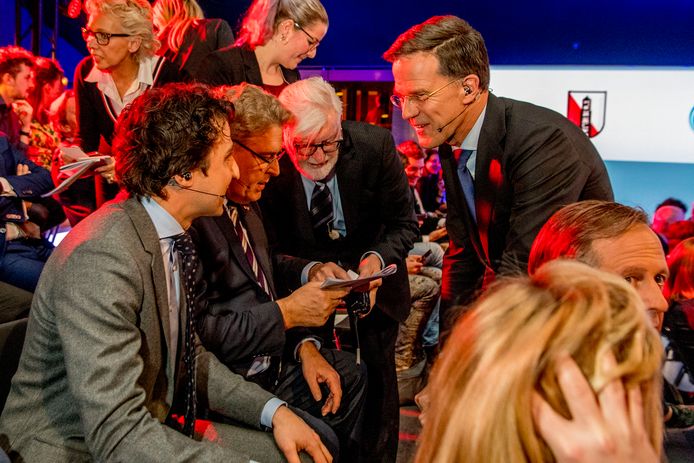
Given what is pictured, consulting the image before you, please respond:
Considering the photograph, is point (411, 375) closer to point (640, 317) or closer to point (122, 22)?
point (122, 22)

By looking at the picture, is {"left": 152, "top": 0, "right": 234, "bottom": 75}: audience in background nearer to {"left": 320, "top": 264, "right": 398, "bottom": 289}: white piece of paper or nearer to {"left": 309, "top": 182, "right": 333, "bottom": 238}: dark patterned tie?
{"left": 309, "top": 182, "right": 333, "bottom": 238}: dark patterned tie

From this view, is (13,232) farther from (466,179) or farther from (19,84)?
(466,179)

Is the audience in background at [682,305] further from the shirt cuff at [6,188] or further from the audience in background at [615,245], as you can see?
the shirt cuff at [6,188]

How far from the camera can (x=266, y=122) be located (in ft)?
8.10

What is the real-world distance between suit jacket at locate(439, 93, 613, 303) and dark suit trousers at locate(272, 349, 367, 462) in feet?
2.23

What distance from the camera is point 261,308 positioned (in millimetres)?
2264

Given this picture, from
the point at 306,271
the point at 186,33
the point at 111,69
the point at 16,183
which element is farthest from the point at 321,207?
the point at 16,183

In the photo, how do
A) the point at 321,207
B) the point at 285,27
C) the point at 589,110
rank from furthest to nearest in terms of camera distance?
the point at 589,110 < the point at 285,27 < the point at 321,207

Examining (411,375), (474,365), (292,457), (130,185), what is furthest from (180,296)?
(411,375)

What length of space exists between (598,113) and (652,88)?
530 mm

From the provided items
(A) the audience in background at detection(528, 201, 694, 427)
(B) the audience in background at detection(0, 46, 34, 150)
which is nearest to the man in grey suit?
(A) the audience in background at detection(528, 201, 694, 427)

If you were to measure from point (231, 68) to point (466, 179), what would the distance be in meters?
1.33

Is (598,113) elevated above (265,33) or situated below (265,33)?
below

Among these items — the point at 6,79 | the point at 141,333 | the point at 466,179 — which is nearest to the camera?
the point at 141,333
